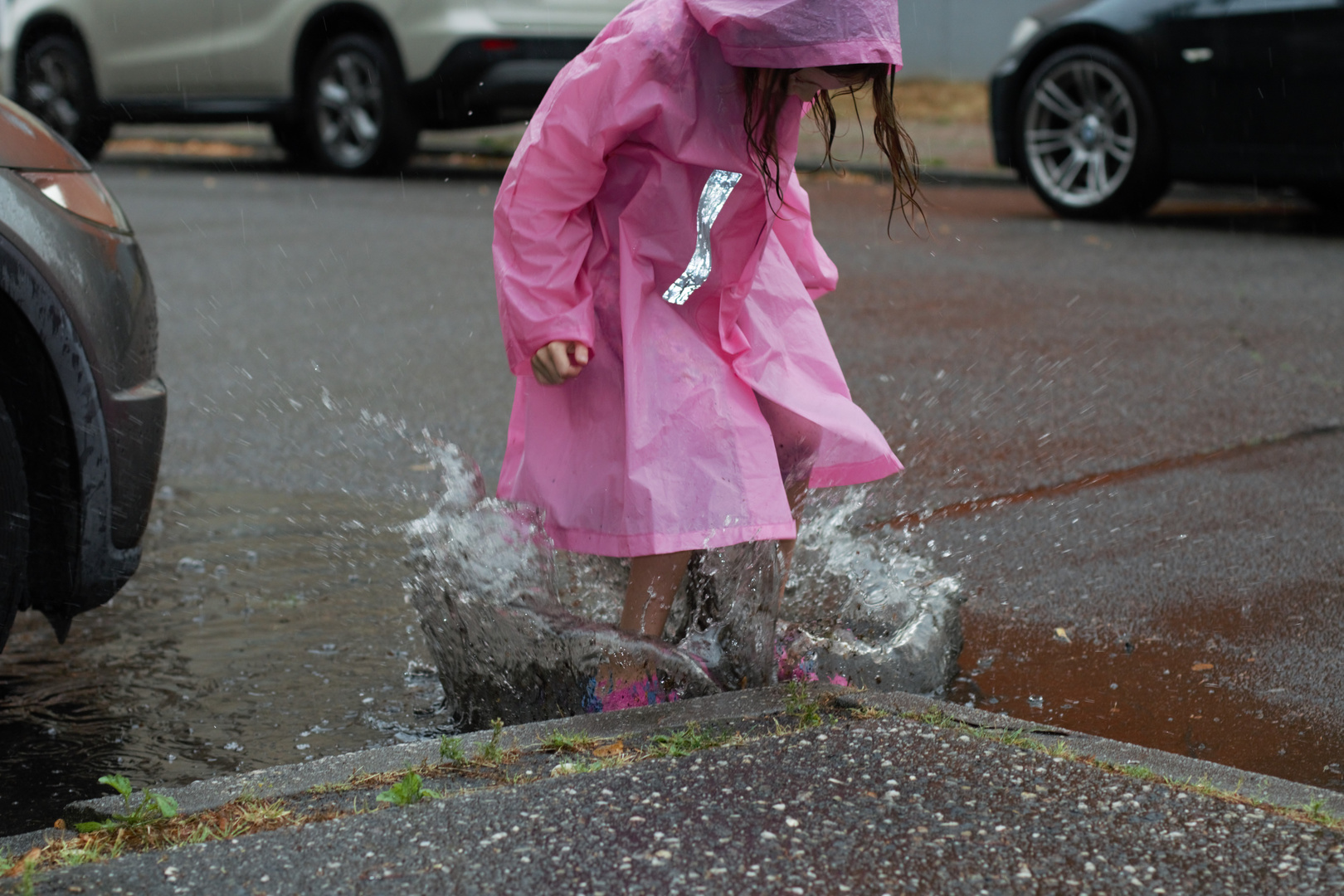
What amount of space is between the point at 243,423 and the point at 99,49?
838cm

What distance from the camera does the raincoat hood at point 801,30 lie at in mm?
2518

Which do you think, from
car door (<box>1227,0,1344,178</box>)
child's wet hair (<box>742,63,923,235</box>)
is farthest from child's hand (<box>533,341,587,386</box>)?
car door (<box>1227,0,1344,178</box>)

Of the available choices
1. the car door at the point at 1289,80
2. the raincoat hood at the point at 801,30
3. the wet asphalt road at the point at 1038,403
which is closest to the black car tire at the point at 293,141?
the wet asphalt road at the point at 1038,403

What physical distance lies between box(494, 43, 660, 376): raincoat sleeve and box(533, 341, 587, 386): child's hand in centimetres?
1

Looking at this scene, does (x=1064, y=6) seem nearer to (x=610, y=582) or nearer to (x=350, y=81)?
(x=350, y=81)

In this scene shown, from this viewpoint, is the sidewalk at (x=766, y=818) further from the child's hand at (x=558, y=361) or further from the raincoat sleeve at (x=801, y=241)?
the raincoat sleeve at (x=801, y=241)

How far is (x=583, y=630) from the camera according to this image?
113 inches

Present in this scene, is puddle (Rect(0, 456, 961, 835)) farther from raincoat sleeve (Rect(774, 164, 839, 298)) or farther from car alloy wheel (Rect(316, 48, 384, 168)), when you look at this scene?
car alloy wheel (Rect(316, 48, 384, 168))

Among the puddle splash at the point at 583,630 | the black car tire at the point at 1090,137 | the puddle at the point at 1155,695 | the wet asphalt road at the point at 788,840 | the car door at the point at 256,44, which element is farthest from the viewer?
the car door at the point at 256,44

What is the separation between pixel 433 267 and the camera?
809 centimetres

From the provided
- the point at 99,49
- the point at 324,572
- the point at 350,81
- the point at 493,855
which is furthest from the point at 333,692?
the point at 99,49

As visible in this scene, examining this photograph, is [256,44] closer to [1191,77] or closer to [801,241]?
[1191,77]

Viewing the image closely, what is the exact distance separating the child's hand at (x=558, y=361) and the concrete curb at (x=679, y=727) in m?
0.56

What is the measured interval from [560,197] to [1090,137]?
272 inches
